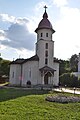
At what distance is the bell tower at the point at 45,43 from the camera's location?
1923 inches

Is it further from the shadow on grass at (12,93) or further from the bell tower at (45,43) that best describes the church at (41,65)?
the shadow on grass at (12,93)

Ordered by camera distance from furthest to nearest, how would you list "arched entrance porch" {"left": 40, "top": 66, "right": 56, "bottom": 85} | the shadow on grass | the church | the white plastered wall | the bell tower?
the white plastered wall < the bell tower < the church < "arched entrance porch" {"left": 40, "top": 66, "right": 56, "bottom": 85} < the shadow on grass

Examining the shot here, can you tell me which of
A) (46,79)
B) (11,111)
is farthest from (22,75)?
(11,111)

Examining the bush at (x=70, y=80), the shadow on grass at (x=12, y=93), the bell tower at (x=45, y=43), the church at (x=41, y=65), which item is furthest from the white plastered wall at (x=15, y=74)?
the shadow on grass at (x=12, y=93)

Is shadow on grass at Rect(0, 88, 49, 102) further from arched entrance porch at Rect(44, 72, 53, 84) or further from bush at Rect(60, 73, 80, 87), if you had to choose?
bush at Rect(60, 73, 80, 87)

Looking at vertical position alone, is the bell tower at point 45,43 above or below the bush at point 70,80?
above

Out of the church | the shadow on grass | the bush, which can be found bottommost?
the shadow on grass

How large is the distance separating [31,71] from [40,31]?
869 cm

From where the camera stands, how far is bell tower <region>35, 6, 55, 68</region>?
160 feet

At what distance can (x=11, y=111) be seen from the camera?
12836mm

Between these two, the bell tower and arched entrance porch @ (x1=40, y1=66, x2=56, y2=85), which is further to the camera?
the bell tower

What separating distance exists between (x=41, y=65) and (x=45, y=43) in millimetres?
4768

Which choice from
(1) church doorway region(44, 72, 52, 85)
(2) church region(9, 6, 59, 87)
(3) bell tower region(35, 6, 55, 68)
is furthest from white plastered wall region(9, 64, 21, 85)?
(1) church doorway region(44, 72, 52, 85)

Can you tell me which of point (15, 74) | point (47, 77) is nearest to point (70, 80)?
point (47, 77)
